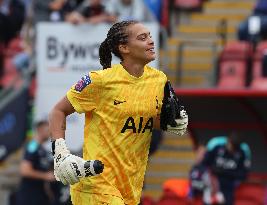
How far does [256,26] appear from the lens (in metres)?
13.0

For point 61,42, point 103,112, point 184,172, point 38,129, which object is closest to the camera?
point 103,112

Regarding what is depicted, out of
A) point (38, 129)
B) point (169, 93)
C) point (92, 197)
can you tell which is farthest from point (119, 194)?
point (38, 129)

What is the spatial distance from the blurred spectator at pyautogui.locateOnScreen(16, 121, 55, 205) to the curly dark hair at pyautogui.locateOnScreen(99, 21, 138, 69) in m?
5.62

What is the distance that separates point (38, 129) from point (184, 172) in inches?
109

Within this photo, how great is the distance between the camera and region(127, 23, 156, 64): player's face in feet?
20.5

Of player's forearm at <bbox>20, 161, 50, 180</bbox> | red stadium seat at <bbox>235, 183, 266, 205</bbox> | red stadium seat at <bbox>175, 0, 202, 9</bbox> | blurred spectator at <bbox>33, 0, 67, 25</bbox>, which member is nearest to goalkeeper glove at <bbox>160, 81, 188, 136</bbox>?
player's forearm at <bbox>20, 161, 50, 180</bbox>

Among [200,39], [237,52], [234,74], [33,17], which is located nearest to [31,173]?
[234,74]

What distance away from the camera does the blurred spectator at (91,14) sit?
1305 cm

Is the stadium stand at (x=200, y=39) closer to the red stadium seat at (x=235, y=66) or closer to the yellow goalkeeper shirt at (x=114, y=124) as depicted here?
the red stadium seat at (x=235, y=66)

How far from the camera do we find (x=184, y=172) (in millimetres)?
14055

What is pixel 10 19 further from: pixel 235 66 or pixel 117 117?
pixel 117 117

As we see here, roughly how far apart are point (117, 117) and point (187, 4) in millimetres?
8733

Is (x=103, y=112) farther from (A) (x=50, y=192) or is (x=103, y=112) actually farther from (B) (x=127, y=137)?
(A) (x=50, y=192)

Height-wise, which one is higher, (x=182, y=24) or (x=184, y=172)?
(x=182, y=24)
